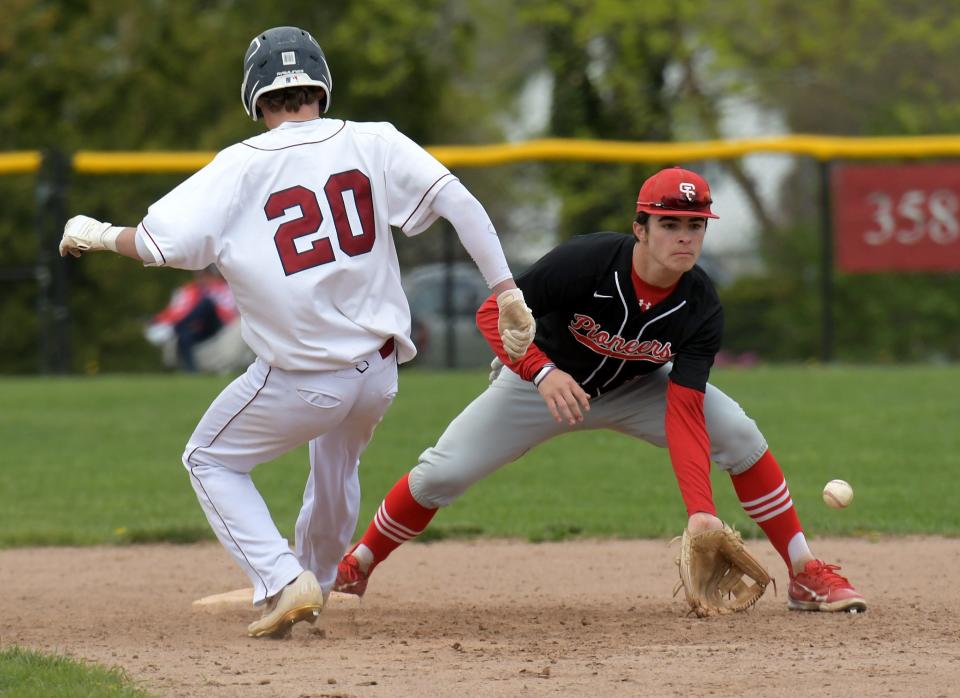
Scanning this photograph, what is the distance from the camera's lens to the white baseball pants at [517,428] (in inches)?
203

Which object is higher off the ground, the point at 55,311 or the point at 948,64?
the point at 948,64

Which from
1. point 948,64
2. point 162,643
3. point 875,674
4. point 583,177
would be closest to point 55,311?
point 583,177

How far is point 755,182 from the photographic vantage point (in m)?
15.3

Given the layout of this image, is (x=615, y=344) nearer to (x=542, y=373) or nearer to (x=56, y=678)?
(x=542, y=373)

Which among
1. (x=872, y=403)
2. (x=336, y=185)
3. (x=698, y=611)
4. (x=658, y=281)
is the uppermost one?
(x=336, y=185)

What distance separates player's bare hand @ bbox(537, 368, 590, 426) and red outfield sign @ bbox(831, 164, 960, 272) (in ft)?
33.9

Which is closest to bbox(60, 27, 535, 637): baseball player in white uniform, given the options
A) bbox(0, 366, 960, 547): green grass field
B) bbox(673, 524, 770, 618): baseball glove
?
bbox(673, 524, 770, 618): baseball glove

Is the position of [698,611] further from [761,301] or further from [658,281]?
[761,301]

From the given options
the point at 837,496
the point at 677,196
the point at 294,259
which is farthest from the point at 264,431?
the point at 837,496

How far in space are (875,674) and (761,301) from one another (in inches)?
455

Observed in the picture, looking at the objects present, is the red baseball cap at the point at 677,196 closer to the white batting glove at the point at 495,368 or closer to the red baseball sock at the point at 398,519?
the white batting glove at the point at 495,368

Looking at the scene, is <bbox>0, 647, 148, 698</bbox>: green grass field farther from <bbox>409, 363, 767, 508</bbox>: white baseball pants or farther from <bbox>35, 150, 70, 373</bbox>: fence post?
<bbox>35, 150, 70, 373</bbox>: fence post

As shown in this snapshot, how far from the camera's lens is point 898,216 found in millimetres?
14398

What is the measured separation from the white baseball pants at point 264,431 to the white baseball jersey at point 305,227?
71mm
